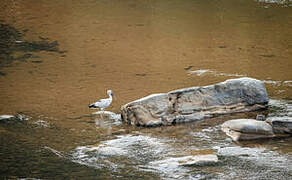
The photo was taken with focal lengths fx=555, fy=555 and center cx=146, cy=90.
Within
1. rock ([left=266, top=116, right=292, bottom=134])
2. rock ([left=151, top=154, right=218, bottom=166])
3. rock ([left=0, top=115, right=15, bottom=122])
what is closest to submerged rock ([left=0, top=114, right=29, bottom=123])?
rock ([left=0, top=115, right=15, bottom=122])

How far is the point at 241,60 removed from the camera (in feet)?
46.2

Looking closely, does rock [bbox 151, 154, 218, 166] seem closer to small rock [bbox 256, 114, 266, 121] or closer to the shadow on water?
small rock [bbox 256, 114, 266, 121]

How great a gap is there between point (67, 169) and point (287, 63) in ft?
25.4

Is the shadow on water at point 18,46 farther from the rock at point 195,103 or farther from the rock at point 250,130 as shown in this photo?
the rock at point 250,130

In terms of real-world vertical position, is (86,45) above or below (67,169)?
above

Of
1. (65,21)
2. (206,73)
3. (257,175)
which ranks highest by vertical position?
(65,21)

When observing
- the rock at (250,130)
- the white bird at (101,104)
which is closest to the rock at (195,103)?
the white bird at (101,104)

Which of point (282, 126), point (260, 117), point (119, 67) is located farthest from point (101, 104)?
point (119, 67)

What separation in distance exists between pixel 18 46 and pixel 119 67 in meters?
3.46

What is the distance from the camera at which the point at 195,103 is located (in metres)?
9.77

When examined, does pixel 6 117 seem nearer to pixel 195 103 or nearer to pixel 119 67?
pixel 195 103

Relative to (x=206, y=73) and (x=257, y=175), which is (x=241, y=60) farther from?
(x=257, y=175)

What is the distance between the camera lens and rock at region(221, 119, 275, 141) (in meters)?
8.70

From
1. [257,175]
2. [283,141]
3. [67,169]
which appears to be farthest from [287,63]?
[67,169]
